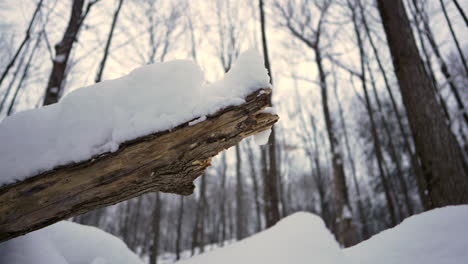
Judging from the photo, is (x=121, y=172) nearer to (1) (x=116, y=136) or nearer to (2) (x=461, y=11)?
(1) (x=116, y=136)

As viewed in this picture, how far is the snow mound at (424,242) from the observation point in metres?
1.32

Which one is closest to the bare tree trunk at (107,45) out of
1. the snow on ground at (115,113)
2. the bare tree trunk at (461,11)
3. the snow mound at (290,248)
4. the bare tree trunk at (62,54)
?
the bare tree trunk at (62,54)

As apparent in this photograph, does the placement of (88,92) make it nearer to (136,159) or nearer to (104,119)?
(104,119)

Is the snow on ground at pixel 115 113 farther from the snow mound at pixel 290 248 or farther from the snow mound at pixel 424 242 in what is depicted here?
the snow mound at pixel 424 242

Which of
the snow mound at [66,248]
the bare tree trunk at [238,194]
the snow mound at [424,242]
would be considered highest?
the bare tree trunk at [238,194]

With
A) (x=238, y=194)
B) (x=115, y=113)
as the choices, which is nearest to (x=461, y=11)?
(x=115, y=113)

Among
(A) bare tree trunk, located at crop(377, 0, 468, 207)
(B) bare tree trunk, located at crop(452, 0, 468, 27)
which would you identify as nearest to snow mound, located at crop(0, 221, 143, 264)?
(A) bare tree trunk, located at crop(377, 0, 468, 207)

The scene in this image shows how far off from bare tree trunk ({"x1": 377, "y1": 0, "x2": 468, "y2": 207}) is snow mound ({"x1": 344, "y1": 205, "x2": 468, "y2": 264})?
52.5 inches

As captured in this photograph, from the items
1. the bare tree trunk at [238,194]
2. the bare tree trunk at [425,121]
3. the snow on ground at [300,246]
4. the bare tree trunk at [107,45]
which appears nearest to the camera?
the snow on ground at [300,246]

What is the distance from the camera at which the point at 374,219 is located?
1575cm

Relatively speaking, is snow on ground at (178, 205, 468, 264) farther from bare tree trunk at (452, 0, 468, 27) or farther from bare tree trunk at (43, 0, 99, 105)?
bare tree trunk at (452, 0, 468, 27)

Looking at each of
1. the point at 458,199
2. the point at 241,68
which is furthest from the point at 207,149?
the point at 458,199

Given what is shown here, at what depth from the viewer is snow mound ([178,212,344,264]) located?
1.69 m

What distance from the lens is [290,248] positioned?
6.18 feet
